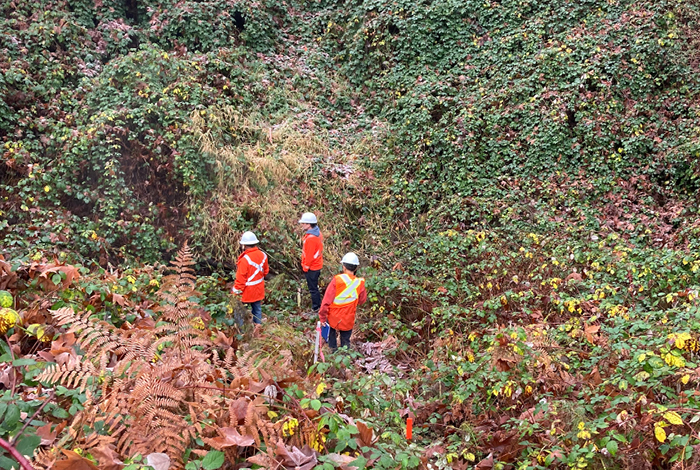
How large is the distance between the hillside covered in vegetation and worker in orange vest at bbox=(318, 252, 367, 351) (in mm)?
728

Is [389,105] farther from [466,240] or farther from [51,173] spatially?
[51,173]

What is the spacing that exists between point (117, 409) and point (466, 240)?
712 centimetres

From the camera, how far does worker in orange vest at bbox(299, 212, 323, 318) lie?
27.3 ft

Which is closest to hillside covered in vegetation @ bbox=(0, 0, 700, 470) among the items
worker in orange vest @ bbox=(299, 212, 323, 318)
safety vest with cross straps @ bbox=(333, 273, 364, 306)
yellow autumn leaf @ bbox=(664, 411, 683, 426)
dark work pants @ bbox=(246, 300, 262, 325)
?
yellow autumn leaf @ bbox=(664, 411, 683, 426)

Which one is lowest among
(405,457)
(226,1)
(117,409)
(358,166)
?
(358,166)

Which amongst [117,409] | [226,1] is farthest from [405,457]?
[226,1]

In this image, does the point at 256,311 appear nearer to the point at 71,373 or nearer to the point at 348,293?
the point at 348,293

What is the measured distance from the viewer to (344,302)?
6414mm

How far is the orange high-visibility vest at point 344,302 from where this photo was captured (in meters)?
6.33

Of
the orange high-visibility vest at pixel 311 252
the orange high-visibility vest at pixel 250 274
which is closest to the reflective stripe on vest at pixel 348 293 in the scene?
the orange high-visibility vest at pixel 250 274

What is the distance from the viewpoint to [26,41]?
34.1ft

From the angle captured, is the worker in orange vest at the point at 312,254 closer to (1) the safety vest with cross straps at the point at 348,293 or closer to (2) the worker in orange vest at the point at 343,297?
(2) the worker in orange vest at the point at 343,297

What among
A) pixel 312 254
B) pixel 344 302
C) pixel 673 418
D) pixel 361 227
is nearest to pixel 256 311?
pixel 312 254

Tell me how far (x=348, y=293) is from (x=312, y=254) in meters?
2.15
